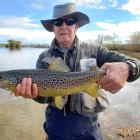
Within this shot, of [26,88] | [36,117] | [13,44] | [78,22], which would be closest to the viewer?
[26,88]

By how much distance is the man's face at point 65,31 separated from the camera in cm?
435

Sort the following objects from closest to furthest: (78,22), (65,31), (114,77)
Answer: (114,77)
(65,31)
(78,22)

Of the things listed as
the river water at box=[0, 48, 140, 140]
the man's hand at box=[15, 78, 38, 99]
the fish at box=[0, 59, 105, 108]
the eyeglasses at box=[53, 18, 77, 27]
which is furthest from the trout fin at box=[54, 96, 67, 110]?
the river water at box=[0, 48, 140, 140]

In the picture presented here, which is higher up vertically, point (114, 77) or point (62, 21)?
point (62, 21)

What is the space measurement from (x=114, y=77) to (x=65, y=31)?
1.19m

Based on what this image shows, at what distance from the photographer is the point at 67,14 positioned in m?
4.45

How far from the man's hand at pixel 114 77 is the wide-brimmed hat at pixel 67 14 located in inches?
48.2

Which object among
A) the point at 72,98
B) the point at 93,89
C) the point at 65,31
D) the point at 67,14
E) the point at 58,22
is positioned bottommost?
the point at 72,98

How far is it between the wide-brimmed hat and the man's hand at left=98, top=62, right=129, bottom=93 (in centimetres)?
122

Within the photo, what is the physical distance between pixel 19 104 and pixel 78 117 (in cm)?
707

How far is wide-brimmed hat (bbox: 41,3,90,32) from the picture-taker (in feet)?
14.6

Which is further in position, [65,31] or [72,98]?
[65,31]

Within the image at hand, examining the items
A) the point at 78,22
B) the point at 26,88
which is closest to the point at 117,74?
the point at 26,88

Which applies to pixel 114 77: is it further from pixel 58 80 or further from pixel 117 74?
pixel 58 80
